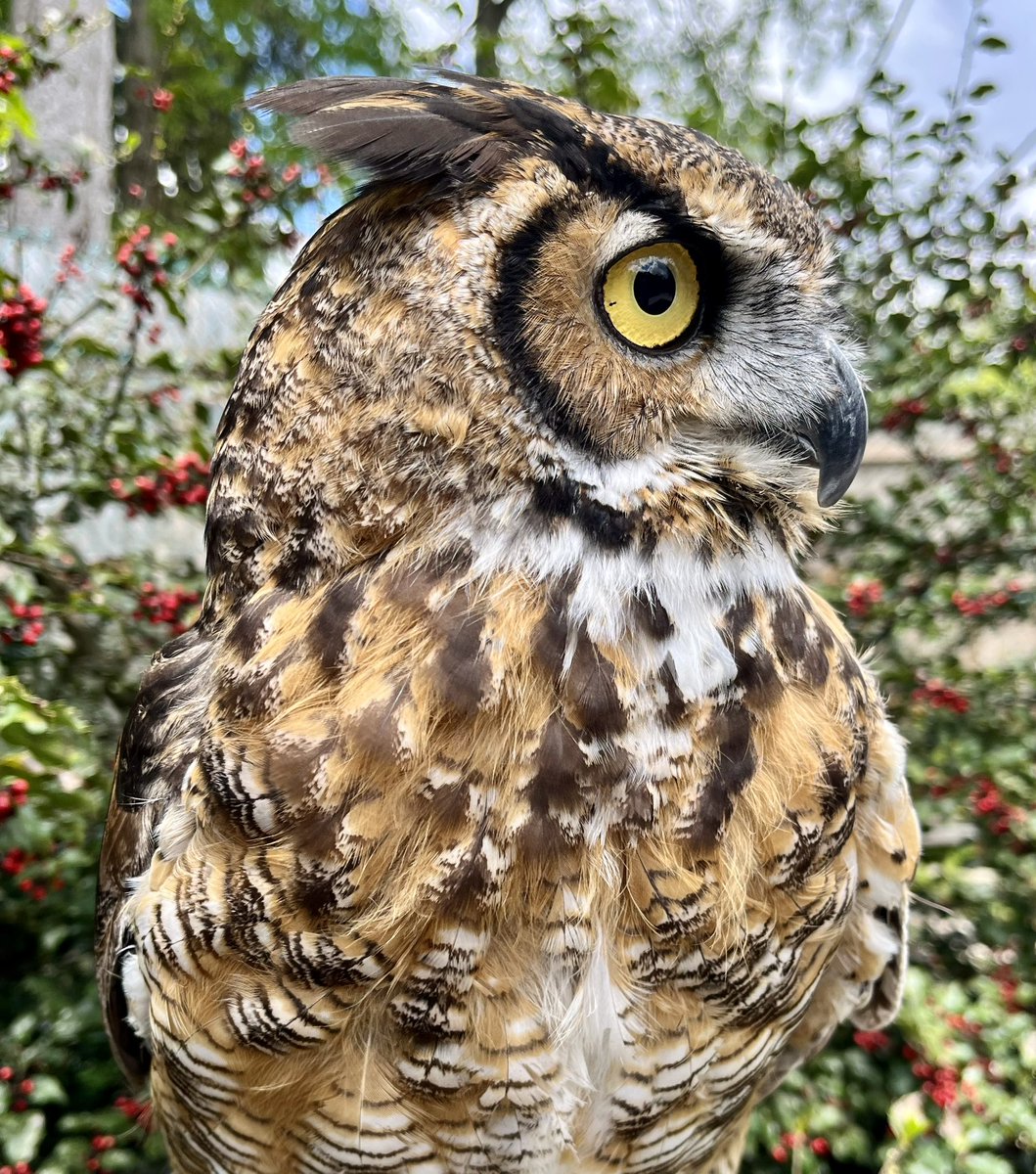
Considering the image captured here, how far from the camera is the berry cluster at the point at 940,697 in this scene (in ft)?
7.77

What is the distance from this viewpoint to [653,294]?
0.89 m

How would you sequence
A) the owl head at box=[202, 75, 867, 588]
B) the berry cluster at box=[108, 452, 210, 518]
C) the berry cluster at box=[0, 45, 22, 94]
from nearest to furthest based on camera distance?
the owl head at box=[202, 75, 867, 588], the berry cluster at box=[0, 45, 22, 94], the berry cluster at box=[108, 452, 210, 518]

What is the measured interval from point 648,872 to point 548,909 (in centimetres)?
12

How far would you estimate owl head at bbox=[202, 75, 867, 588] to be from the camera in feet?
2.80

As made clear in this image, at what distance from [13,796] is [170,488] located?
2.61ft

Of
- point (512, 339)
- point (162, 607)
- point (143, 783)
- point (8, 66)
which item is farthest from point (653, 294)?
point (8, 66)

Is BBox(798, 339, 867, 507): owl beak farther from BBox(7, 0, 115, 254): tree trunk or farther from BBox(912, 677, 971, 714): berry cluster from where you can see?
BBox(7, 0, 115, 254): tree trunk

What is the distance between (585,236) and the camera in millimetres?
854

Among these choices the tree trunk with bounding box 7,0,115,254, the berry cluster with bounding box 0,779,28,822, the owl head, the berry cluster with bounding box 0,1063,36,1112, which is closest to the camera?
the owl head

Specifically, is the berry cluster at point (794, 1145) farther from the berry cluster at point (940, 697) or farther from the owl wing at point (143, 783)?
the owl wing at point (143, 783)

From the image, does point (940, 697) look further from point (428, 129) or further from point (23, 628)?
point (23, 628)

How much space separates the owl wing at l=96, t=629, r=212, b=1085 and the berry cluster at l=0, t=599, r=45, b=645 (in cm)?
53

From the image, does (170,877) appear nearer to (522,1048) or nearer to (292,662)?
Result: (292,662)

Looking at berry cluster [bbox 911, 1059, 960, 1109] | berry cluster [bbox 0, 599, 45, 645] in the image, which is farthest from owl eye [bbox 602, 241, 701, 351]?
berry cluster [bbox 911, 1059, 960, 1109]
